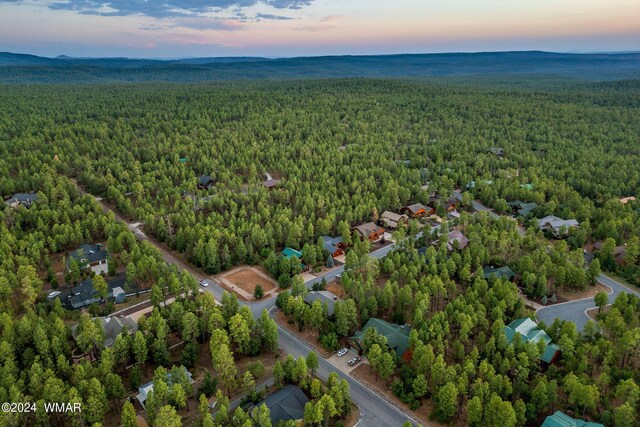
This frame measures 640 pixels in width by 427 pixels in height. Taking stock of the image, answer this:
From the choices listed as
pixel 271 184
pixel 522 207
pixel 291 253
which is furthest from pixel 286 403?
pixel 271 184

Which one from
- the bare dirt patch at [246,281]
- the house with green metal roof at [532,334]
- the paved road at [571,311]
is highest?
the house with green metal roof at [532,334]

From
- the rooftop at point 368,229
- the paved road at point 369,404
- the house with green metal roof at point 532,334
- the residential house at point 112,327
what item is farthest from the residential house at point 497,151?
the residential house at point 112,327

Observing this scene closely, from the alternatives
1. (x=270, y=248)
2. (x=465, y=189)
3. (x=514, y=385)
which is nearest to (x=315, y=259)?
(x=270, y=248)

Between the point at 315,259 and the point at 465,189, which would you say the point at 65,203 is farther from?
the point at 465,189

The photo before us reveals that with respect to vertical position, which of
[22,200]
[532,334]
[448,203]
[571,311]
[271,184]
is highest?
[22,200]

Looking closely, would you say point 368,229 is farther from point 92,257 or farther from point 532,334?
point 92,257

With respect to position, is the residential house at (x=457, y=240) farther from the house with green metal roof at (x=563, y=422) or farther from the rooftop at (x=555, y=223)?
the house with green metal roof at (x=563, y=422)
